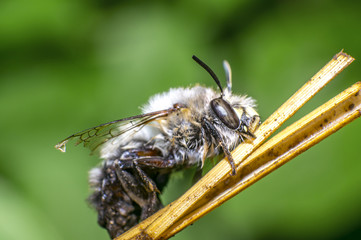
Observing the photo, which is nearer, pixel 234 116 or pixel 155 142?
pixel 234 116

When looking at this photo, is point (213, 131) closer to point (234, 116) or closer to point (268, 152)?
point (234, 116)

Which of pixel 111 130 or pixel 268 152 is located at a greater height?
pixel 111 130

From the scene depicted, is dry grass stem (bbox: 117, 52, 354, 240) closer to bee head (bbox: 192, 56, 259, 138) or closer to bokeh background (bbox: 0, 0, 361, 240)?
bee head (bbox: 192, 56, 259, 138)

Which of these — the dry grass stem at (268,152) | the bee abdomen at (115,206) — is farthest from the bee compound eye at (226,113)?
the bee abdomen at (115,206)

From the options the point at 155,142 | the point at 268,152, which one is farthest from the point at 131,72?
the point at 268,152

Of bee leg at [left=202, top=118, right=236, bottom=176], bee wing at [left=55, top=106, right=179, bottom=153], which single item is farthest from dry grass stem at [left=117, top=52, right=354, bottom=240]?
bee wing at [left=55, top=106, right=179, bottom=153]

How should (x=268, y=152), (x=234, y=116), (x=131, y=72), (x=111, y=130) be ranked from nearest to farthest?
(x=268, y=152), (x=234, y=116), (x=111, y=130), (x=131, y=72)
